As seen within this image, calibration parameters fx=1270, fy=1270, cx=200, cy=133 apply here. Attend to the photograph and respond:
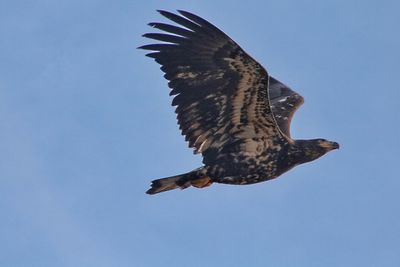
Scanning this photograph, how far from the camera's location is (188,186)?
26.0 m

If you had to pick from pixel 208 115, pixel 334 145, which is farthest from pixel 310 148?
pixel 208 115

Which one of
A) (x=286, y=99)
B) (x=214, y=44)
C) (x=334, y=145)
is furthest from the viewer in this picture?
(x=286, y=99)

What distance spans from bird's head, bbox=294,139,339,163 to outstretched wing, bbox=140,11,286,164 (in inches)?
28.2

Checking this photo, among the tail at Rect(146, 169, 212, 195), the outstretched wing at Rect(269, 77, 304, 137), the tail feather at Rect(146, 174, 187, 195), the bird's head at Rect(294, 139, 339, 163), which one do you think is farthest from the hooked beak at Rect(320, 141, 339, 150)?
the tail feather at Rect(146, 174, 187, 195)

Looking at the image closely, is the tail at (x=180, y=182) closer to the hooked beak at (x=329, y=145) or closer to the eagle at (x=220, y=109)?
the eagle at (x=220, y=109)

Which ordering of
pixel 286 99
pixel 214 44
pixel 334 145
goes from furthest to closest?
1. pixel 286 99
2. pixel 334 145
3. pixel 214 44

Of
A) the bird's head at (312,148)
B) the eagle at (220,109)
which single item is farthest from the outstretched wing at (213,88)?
the bird's head at (312,148)

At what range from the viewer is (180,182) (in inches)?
1016

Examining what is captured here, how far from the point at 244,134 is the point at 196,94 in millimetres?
1367

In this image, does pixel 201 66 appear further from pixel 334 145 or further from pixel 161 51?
pixel 334 145

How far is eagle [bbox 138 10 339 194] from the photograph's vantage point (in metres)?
24.9

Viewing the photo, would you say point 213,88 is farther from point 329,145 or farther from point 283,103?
point 283,103

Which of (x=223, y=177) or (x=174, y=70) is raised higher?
(x=174, y=70)

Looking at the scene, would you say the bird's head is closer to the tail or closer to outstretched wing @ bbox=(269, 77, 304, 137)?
outstretched wing @ bbox=(269, 77, 304, 137)
